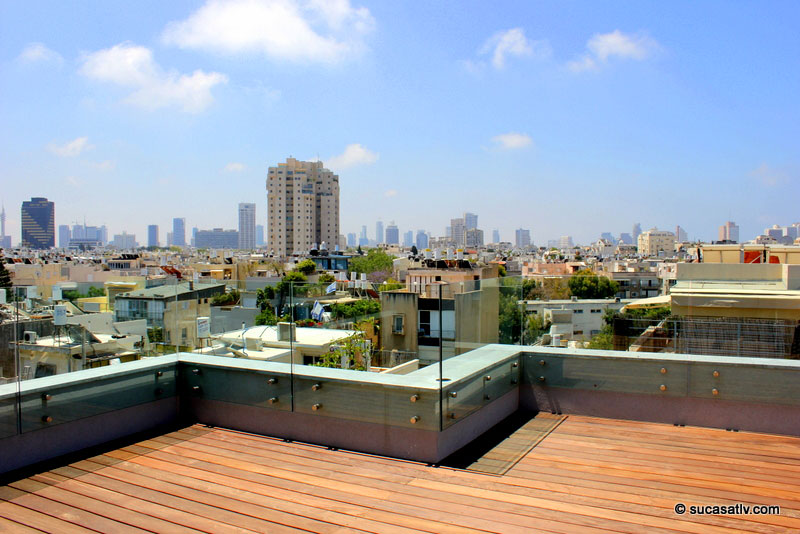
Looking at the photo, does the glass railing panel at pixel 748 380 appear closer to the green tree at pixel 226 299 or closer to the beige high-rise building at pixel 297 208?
the green tree at pixel 226 299

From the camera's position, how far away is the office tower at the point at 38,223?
182m

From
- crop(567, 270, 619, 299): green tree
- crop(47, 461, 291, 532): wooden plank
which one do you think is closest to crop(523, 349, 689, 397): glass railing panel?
crop(567, 270, 619, 299): green tree

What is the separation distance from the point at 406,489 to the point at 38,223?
218408 millimetres

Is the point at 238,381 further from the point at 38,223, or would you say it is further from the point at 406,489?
the point at 38,223

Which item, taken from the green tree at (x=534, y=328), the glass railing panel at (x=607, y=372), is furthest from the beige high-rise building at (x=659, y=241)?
the glass railing panel at (x=607, y=372)

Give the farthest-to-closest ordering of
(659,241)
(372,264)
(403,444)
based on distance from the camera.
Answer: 1. (659,241)
2. (372,264)
3. (403,444)

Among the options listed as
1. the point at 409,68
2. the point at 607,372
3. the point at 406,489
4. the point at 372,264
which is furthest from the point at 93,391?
the point at 372,264

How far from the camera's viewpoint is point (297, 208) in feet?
354

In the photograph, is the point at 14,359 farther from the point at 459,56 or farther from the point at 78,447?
the point at 459,56

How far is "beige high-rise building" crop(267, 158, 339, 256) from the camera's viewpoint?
10756 cm

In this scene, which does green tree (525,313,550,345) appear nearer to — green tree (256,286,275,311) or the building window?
the building window

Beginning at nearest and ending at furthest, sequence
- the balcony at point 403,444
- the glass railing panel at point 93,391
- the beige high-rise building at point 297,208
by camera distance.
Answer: the balcony at point 403,444 < the glass railing panel at point 93,391 < the beige high-rise building at point 297,208

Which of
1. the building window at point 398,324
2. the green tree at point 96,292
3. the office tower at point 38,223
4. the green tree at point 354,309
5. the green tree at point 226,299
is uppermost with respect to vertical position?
the office tower at point 38,223

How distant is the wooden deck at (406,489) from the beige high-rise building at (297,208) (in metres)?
104
